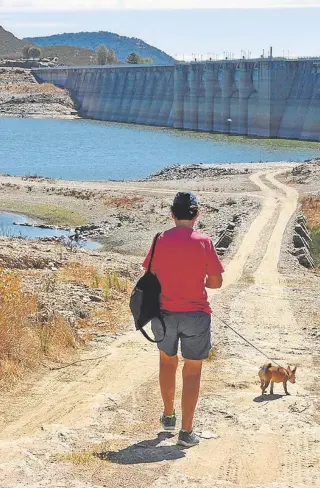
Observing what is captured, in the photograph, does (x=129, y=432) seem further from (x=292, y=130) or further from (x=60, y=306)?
(x=292, y=130)

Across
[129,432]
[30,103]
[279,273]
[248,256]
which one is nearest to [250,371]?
[129,432]

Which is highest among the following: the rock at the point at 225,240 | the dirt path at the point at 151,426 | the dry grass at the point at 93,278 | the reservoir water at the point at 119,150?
the dirt path at the point at 151,426

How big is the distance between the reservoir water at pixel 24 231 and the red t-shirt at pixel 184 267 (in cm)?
2665

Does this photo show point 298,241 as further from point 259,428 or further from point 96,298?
point 259,428

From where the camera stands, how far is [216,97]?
112188mm

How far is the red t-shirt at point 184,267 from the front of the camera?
7.14 metres

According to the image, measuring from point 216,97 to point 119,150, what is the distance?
30.2 m

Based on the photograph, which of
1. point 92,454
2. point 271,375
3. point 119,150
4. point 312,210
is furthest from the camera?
point 119,150

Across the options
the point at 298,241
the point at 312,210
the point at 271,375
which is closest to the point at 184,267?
the point at 271,375

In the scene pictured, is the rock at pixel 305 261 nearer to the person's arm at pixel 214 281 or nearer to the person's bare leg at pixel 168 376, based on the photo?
the person's bare leg at pixel 168 376

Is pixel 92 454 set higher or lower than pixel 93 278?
higher

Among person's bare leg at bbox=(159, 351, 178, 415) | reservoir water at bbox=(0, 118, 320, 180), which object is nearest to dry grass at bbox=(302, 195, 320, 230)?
reservoir water at bbox=(0, 118, 320, 180)

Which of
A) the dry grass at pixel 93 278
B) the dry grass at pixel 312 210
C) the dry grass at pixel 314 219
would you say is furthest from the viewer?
the dry grass at pixel 312 210

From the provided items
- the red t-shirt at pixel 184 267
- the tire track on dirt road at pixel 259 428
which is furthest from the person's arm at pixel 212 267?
the tire track on dirt road at pixel 259 428
